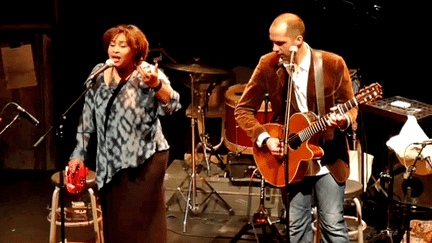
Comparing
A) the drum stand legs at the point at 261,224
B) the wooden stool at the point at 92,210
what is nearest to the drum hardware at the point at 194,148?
the drum stand legs at the point at 261,224

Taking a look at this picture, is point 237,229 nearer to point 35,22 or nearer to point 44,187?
point 44,187

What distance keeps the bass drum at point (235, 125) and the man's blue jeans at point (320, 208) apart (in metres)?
2.12

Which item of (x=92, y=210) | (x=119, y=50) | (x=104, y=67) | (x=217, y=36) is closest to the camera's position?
(x=104, y=67)

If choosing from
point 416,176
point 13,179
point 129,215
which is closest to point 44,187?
point 13,179

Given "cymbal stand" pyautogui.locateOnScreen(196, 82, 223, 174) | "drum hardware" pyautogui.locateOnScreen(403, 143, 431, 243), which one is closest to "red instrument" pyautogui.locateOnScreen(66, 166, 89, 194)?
"drum hardware" pyautogui.locateOnScreen(403, 143, 431, 243)

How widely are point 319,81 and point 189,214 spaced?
2.60 metres

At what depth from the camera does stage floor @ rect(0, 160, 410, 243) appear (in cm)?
621

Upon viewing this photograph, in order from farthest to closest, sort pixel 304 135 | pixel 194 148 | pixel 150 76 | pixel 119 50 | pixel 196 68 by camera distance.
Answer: pixel 194 148
pixel 196 68
pixel 304 135
pixel 119 50
pixel 150 76

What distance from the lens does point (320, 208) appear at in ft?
14.9

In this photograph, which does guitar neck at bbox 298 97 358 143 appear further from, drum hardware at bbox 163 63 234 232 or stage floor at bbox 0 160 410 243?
drum hardware at bbox 163 63 234 232

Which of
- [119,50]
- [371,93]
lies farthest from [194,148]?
[371,93]

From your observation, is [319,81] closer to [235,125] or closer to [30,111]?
[235,125]

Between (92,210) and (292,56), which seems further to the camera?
(92,210)

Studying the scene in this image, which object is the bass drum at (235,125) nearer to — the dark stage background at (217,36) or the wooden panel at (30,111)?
the dark stage background at (217,36)
